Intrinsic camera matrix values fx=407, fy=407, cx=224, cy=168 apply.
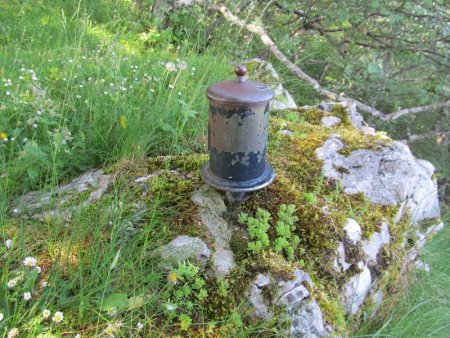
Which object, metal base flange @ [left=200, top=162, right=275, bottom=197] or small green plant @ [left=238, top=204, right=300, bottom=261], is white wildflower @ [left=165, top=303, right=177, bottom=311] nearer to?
small green plant @ [left=238, top=204, right=300, bottom=261]

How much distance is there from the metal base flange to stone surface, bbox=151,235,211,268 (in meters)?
0.33

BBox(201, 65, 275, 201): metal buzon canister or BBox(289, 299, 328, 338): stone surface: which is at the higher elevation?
BBox(201, 65, 275, 201): metal buzon canister

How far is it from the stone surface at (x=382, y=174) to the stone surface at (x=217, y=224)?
92cm

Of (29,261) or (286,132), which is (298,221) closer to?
Answer: (286,132)

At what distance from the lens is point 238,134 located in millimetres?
2256

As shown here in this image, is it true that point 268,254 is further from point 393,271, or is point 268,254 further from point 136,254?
point 393,271

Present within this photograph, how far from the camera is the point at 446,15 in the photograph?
476 centimetres

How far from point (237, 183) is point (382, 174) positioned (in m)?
1.28

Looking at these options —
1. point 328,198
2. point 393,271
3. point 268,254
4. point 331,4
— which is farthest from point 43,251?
point 331,4

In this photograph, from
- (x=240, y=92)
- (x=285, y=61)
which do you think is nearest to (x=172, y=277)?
(x=240, y=92)

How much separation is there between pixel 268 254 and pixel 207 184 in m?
0.59

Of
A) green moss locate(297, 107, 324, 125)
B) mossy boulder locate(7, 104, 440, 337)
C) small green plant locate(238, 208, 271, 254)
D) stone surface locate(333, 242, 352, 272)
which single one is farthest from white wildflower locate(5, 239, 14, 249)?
green moss locate(297, 107, 324, 125)

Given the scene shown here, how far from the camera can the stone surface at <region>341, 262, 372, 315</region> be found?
234 cm

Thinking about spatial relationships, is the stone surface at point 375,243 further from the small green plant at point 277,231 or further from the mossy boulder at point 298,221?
the small green plant at point 277,231
